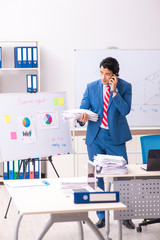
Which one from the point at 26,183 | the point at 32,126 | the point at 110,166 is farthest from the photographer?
the point at 32,126

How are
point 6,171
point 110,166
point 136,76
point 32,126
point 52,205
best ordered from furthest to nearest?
point 136,76 → point 6,171 → point 32,126 → point 110,166 → point 52,205

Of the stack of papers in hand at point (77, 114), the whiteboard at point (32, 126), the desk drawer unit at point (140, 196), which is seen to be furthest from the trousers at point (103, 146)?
the desk drawer unit at point (140, 196)

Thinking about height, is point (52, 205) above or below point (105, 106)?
below

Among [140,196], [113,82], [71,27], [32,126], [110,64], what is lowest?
[140,196]

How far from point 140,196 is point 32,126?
1472mm

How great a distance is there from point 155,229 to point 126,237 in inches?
16.3

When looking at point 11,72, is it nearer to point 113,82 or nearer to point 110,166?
point 113,82

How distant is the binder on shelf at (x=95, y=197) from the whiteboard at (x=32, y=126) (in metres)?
1.91

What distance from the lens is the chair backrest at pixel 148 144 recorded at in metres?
3.94

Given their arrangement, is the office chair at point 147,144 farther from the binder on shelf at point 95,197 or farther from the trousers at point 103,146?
the binder on shelf at point 95,197

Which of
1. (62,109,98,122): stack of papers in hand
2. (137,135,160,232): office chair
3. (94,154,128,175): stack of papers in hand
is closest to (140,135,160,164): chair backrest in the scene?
(137,135,160,232): office chair

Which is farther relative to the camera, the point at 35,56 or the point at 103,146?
the point at 35,56

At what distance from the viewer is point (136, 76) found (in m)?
6.21

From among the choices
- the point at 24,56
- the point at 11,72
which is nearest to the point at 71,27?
the point at 24,56
